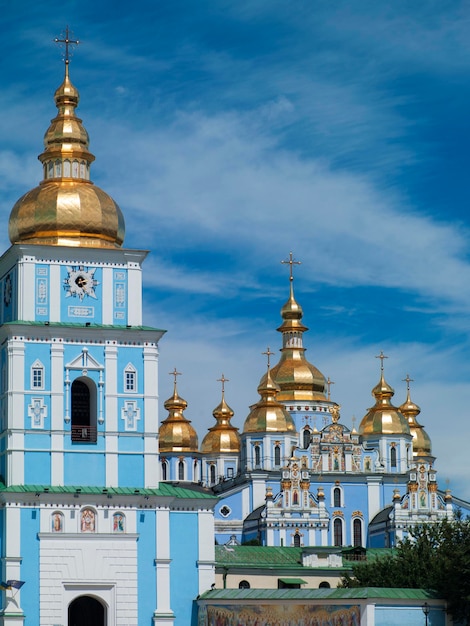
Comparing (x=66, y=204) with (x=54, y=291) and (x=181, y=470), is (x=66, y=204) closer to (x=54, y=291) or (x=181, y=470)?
(x=54, y=291)

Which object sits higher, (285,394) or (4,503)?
(285,394)

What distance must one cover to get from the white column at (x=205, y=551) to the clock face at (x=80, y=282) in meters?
6.31

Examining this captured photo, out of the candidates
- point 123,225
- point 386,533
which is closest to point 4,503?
point 123,225

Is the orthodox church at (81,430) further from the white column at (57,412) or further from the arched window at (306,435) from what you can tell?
the arched window at (306,435)

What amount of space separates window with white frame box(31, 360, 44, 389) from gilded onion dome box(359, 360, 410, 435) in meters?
40.0

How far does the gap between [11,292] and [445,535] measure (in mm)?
13347

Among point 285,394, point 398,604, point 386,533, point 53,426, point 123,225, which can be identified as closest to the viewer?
point 398,604

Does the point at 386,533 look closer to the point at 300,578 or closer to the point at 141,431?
the point at 300,578

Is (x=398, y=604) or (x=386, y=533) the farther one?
(x=386, y=533)

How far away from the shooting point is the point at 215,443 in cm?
8469

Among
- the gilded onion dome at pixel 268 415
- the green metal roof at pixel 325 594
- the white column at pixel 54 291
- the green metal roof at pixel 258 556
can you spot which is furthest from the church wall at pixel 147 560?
the gilded onion dome at pixel 268 415

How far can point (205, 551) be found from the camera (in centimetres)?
4303

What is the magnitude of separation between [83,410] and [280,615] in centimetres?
733

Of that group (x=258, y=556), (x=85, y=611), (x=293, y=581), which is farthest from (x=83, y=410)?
(x=258, y=556)
